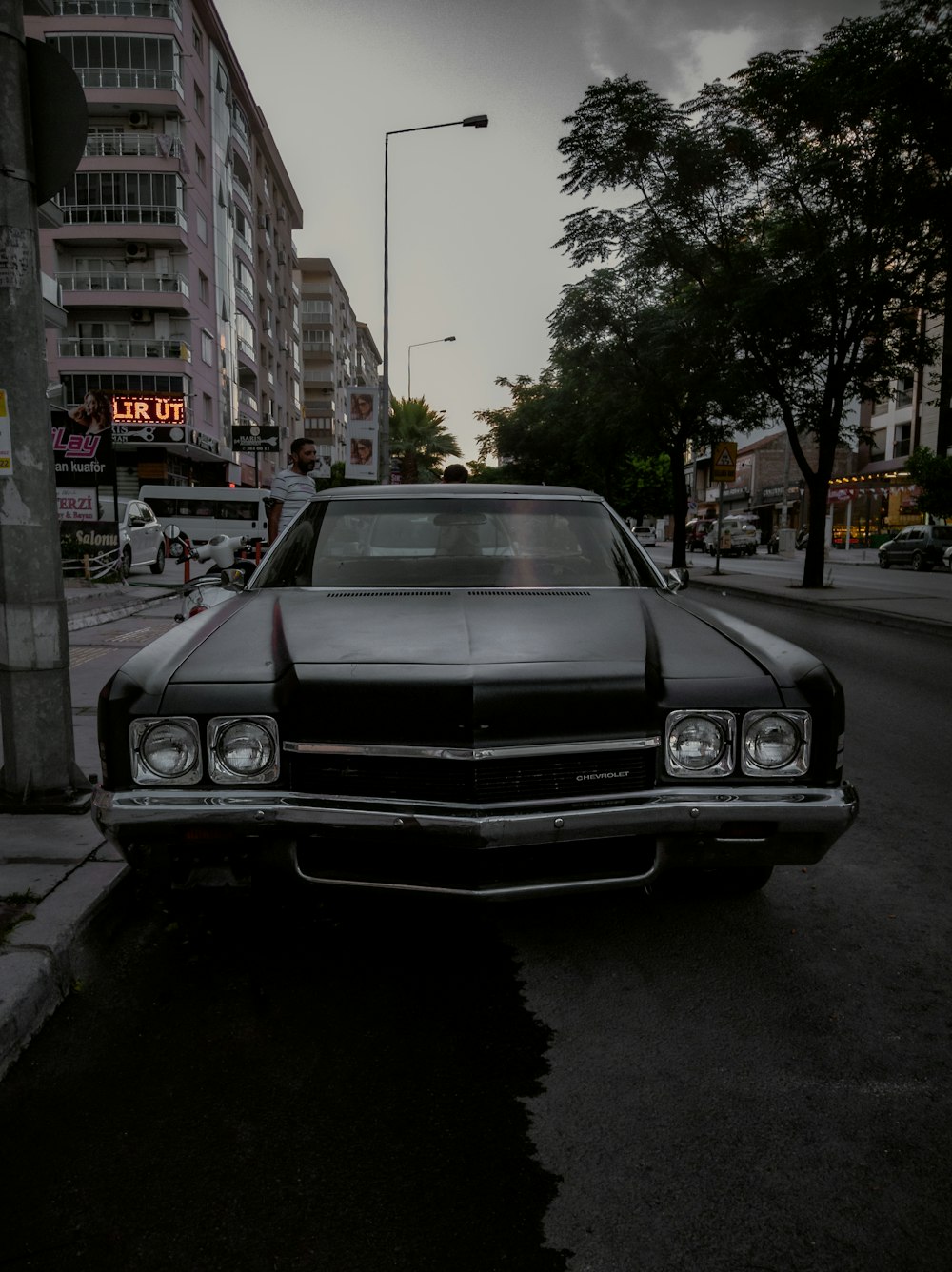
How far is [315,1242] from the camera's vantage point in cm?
174

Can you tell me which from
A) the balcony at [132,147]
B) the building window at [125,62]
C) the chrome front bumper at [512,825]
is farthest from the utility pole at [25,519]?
the building window at [125,62]

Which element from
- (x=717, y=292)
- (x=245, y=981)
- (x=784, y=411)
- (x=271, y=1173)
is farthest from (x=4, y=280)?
(x=784, y=411)

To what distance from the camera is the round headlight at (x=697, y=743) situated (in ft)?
8.48

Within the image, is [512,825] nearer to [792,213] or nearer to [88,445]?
[88,445]

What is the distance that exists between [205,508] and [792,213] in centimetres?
2688

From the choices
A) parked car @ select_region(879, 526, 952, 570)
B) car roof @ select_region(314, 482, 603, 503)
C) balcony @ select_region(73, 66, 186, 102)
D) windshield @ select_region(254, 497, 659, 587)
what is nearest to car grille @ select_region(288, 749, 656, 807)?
windshield @ select_region(254, 497, 659, 587)

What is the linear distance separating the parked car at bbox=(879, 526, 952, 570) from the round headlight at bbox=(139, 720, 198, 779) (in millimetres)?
34646

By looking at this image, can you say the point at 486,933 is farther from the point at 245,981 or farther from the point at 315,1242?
the point at 315,1242

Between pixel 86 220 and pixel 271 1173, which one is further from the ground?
pixel 86 220

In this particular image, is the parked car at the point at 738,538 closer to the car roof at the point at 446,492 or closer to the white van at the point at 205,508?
the white van at the point at 205,508

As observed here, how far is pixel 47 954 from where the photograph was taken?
2650mm

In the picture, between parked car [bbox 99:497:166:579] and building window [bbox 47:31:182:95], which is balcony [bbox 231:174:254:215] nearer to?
building window [bbox 47:31:182:95]

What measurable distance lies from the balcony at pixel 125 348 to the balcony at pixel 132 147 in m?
6.79

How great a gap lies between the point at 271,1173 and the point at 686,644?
5.77 feet
